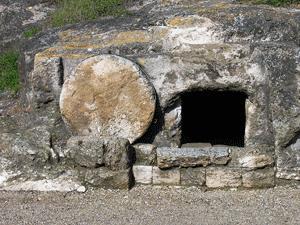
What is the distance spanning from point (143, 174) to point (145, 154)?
236 mm

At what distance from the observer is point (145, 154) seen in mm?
6898

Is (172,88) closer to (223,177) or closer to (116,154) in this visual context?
(116,154)

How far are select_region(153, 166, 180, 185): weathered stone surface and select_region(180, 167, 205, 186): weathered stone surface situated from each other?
6 centimetres

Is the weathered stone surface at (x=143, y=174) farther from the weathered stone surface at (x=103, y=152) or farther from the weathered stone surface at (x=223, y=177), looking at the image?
the weathered stone surface at (x=223, y=177)

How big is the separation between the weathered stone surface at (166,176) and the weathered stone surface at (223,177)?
360 mm

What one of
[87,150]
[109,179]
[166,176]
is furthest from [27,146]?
[166,176]

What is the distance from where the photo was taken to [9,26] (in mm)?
10234

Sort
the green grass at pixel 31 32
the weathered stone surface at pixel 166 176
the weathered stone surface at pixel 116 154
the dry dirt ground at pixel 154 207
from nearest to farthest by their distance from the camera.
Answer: the dry dirt ground at pixel 154 207, the weathered stone surface at pixel 116 154, the weathered stone surface at pixel 166 176, the green grass at pixel 31 32

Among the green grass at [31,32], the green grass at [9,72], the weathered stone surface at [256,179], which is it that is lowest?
the weathered stone surface at [256,179]

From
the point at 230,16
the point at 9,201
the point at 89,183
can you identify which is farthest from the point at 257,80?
the point at 9,201

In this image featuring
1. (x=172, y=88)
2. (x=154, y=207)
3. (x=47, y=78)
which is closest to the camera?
(x=154, y=207)

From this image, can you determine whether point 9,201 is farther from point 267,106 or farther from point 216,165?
point 267,106

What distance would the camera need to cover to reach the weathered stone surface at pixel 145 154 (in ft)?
22.6

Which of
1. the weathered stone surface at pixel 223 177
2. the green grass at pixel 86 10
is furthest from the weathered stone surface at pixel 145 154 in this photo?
the green grass at pixel 86 10
